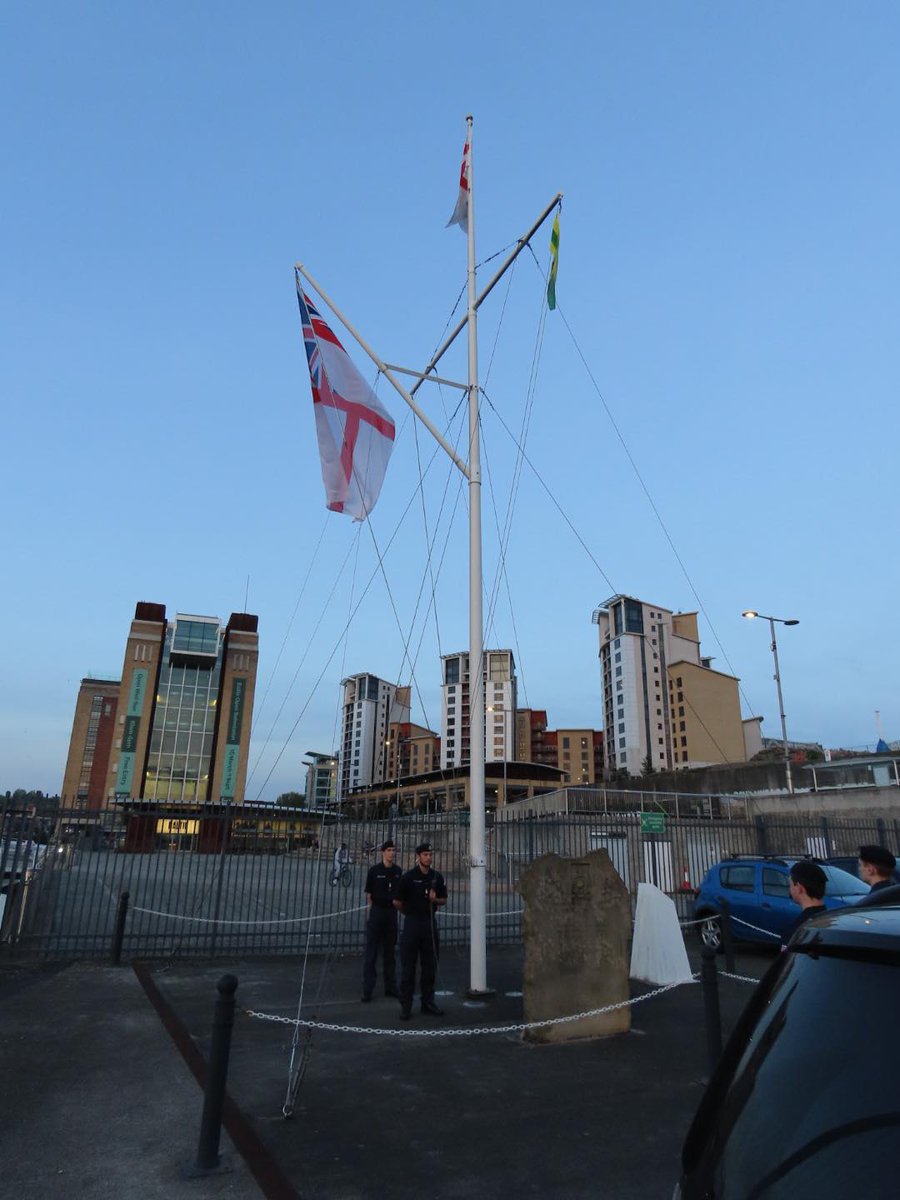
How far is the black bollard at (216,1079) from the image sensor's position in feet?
16.1

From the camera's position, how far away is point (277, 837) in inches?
558

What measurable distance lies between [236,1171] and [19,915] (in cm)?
931

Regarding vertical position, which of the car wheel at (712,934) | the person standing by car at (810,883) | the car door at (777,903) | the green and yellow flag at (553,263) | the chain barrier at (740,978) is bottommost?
the chain barrier at (740,978)

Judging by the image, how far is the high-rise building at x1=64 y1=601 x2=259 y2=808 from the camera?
286ft

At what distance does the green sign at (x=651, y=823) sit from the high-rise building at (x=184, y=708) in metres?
75.1

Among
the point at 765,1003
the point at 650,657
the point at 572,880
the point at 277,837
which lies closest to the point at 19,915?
the point at 277,837

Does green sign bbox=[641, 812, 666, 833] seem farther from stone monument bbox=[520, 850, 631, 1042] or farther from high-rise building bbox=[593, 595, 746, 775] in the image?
high-rise building bbox=[593, 595, 746, 775]

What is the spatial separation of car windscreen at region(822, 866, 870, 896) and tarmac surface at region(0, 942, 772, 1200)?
3.15 m

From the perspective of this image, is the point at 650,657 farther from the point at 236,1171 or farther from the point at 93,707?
the point at 236,1171

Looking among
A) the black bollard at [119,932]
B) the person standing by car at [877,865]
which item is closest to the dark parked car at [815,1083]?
the person standing by car at [877,865]

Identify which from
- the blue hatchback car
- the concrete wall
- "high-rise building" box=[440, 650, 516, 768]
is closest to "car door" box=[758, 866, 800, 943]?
the blue hatchback car

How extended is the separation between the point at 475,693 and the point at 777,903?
21.6 feet

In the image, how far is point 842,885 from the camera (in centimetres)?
1217

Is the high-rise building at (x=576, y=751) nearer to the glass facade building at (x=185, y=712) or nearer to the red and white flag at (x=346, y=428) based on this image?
the glass facade building at (x=185, y=712)
